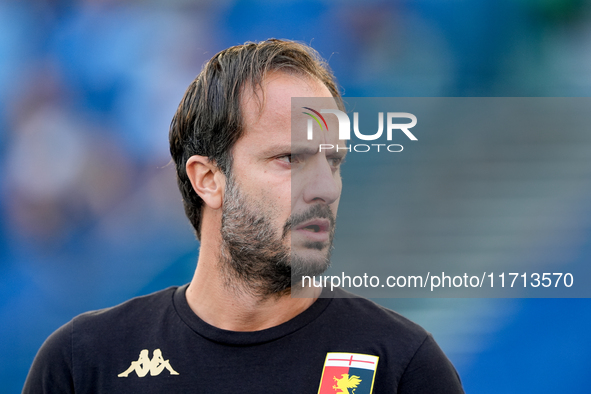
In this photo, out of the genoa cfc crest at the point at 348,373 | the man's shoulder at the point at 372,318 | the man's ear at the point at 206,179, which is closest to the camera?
the genoa cfc crest at the point at 348,373

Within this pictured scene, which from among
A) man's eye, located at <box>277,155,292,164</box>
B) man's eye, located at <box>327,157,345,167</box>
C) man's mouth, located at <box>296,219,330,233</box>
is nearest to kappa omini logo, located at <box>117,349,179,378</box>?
man's mouth, located at <box>296,219,330,233</box>

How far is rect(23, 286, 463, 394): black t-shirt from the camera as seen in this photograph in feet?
5.10

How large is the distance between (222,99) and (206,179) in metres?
0.31

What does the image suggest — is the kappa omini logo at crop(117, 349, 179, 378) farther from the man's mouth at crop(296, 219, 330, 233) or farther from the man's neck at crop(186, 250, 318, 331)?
the man's mouth at crop(296, 219, 330, 233)

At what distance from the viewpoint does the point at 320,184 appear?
5.41 feet

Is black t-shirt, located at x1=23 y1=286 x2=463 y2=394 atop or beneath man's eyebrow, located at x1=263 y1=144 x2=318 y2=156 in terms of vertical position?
beneath

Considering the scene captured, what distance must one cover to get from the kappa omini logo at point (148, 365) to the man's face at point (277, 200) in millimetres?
372

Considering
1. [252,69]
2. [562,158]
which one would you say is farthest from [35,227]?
[562,158]

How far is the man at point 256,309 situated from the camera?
1.57m

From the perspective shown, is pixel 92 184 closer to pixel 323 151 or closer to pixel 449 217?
pixel 323 151

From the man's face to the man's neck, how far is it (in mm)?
42

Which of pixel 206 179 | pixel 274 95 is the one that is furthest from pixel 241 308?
pixel 274 95

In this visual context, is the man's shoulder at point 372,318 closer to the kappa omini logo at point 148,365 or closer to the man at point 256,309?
the man at point 256,309

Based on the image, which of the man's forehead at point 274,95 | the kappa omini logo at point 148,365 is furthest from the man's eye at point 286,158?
the kappa omini logo at point 148,365
